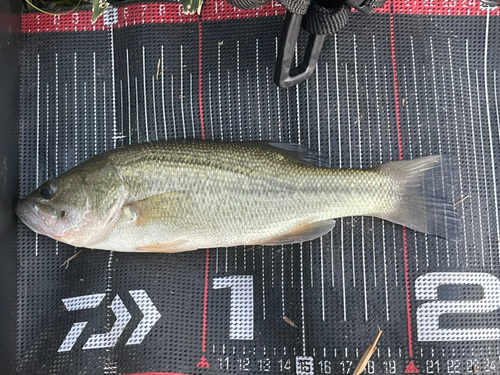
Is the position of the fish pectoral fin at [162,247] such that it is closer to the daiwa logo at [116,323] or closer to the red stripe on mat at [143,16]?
the daiwa logo at [116,323]

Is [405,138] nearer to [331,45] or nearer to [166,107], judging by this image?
[331,45]

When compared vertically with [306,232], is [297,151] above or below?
above

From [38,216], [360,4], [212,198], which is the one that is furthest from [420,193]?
[38,216]

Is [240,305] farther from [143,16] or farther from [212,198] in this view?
[143,16]

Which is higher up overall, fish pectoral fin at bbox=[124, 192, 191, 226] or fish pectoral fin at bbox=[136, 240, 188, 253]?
fish pectoral fin at bbox=[124, 192, 191, 226]

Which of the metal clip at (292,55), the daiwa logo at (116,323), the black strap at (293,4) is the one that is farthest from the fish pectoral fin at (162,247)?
the black strap at (293,4)

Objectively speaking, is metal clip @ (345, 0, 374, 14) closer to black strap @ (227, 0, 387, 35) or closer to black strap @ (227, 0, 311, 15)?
black strap @ (227, 0, 387, 35)

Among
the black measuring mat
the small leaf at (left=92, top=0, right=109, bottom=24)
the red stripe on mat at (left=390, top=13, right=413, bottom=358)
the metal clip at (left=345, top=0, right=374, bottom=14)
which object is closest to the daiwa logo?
the black measuring mat

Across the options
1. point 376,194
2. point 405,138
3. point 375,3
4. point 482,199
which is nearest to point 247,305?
point 376,194

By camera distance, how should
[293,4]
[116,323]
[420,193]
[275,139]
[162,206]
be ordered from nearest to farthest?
[293,4] → [162,206] → [420,193] → [116,323] → [275,139]
